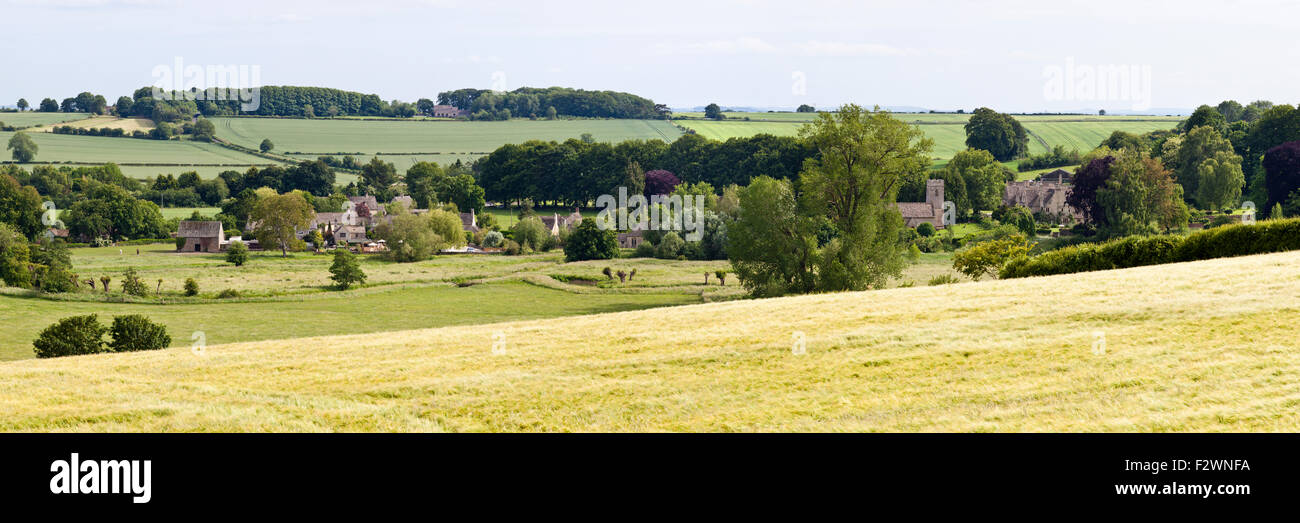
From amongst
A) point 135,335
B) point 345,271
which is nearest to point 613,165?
point 345,271

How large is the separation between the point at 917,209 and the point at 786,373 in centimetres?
9504

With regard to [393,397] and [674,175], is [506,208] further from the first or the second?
[393,397]

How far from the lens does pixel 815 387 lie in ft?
56.9

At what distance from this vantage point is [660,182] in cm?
14438

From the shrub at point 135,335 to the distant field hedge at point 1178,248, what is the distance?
103ft

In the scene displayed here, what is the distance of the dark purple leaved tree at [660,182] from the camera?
143500 mm

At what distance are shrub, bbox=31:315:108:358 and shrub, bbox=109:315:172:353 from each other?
0.68 meters

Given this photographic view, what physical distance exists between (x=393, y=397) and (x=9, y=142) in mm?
186090

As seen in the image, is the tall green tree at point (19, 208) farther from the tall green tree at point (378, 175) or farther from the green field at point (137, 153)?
the tall green tree at point (378, 175)

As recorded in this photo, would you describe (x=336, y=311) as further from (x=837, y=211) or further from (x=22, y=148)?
(x=22, y=148)

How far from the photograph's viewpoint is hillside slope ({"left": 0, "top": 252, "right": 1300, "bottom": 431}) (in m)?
14.9

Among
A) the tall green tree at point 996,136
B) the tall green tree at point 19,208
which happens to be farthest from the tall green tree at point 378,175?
the tall green tree at point 996,136

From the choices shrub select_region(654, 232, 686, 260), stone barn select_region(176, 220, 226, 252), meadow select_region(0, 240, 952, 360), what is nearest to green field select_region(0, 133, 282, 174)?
stone barn select_region(176, 220, 226, 252)
